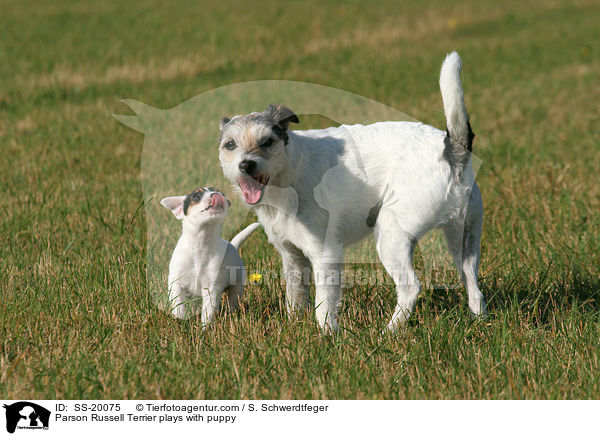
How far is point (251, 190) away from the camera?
3867 millimetres

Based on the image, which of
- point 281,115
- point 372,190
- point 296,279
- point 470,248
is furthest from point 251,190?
point 470,248

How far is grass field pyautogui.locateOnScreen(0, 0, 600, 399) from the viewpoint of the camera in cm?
366

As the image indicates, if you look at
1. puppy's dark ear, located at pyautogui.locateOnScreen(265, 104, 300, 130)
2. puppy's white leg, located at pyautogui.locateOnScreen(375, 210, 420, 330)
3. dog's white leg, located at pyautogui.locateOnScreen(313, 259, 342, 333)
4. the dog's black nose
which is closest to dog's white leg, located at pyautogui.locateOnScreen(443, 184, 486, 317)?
puppy's white leg, located at pyautogui.locateOnScreen(375, 210, 420, 330)

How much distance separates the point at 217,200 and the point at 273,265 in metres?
1.52

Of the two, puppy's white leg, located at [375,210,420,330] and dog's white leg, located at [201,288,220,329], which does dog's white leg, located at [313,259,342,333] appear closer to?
puppy's white leg, located at [375,210,420,330]

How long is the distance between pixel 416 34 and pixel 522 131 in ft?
35.6

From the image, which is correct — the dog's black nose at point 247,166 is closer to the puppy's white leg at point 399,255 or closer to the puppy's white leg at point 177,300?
the puppy's white leg at point 399,255

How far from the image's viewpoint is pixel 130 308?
4.51 meters

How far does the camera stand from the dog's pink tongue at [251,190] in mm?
3830

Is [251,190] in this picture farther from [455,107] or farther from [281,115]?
[455,107]

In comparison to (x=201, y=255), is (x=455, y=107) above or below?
above
